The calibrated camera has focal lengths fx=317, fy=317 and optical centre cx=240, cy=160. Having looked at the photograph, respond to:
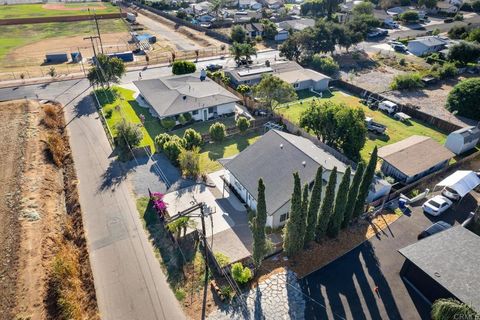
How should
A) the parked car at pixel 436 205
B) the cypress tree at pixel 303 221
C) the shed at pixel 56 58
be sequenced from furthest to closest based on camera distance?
the shed at pixel 56 58 → the parked car at pixel 436 205 → the cypress tree at pixel 303 221

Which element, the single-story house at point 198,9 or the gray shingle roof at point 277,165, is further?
the single-story house at point 198,9

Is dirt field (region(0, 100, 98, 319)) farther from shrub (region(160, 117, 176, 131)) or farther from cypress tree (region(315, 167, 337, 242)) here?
cypress tree (region(315, 167, 337, 242))

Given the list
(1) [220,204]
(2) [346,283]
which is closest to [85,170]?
(1) [220,204]

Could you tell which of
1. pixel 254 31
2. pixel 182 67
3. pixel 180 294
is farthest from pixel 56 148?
pixel 254 31

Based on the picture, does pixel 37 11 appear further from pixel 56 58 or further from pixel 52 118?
pixel 52 118

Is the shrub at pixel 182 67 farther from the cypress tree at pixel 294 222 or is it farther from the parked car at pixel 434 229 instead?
the parked car at pixel 434 229

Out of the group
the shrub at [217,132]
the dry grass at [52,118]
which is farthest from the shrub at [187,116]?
the dry grass at [52,118]

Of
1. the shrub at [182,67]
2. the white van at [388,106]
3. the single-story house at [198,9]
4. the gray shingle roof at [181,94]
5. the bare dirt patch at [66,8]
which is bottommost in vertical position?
the white van at [388,106]
